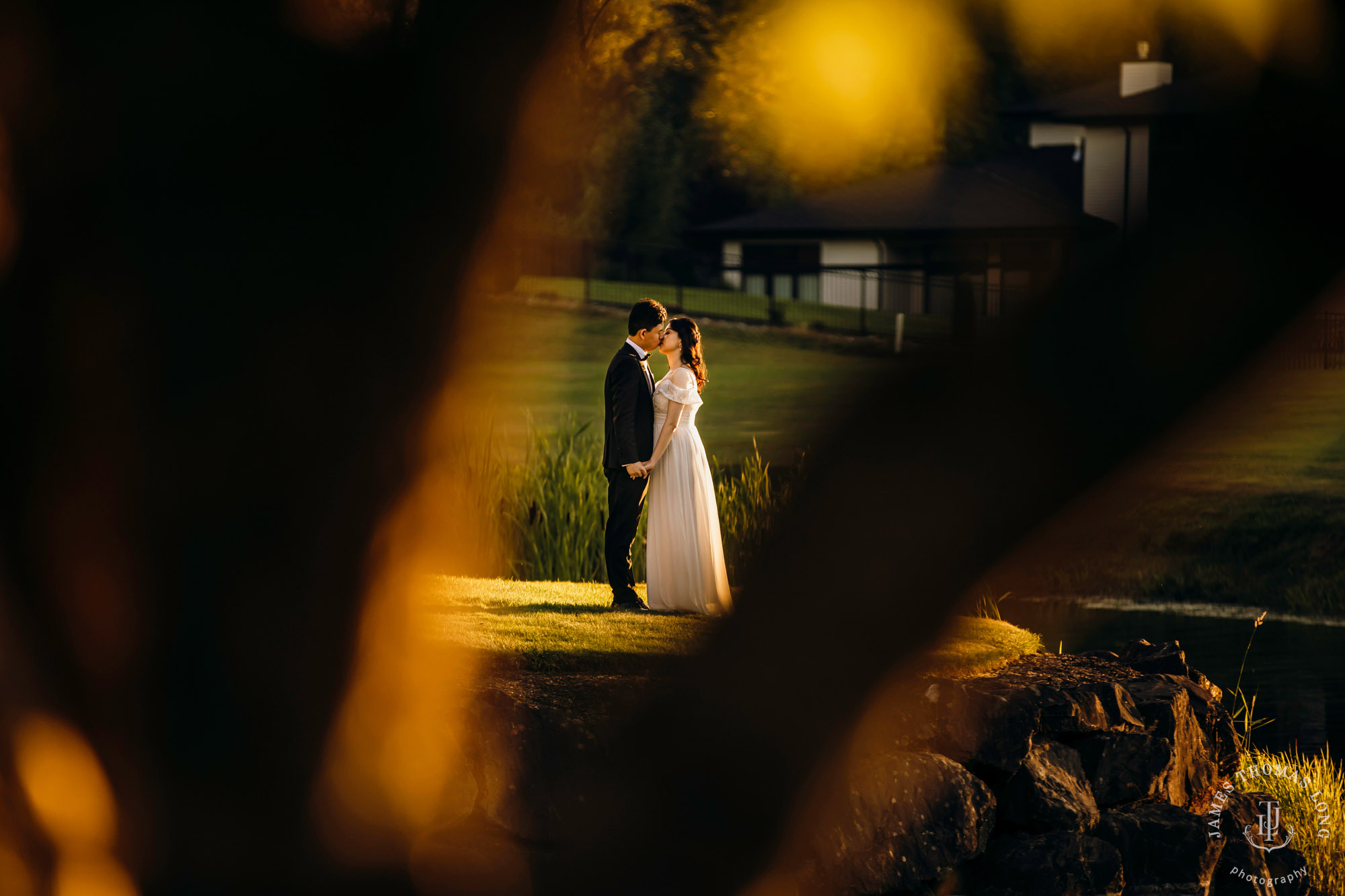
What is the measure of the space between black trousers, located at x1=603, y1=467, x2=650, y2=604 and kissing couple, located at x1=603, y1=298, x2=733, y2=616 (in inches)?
3.0

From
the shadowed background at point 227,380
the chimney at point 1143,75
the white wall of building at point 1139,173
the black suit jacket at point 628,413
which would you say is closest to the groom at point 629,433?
the black suit jacket at point 628,413

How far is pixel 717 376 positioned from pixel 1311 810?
968 inches

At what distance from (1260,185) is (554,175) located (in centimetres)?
960

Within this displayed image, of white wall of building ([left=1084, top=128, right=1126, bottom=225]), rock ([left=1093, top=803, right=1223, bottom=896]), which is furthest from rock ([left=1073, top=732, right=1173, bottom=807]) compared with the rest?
white wall of building ([left=1084, top=128, right=1126, bottom=225])

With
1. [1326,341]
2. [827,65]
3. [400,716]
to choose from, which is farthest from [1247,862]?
[1326,341]

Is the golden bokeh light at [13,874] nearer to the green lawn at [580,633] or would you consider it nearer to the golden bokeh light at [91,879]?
the golden bokeh light at [91,879]

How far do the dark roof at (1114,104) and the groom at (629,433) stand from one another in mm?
21346

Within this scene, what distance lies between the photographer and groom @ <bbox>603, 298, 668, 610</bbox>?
8820mm

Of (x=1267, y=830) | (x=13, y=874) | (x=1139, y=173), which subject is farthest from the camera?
(x=1139, y=173)

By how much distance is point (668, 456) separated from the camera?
29.6 ft

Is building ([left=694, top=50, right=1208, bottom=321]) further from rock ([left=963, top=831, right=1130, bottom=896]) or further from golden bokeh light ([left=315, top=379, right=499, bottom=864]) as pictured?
golden bokeh light ([left=315, top=379, right=499, bottom=864])

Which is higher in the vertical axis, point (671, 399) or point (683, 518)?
point (671, 399)

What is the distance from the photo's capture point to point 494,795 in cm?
685

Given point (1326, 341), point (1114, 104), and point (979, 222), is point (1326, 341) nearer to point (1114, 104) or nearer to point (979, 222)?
point (1114, 104)
